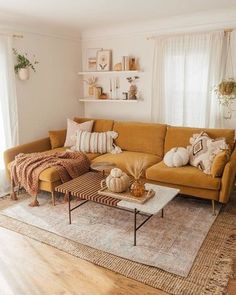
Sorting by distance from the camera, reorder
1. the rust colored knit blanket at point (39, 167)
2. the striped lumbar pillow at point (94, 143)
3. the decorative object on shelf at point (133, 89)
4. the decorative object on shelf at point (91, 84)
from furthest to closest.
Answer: the decorative object on shelf at point (91, 84)
the decorative object on shelf at point (133, 89)
the striped lumbar pillow at point (94, 143)
the rust colored knit blanket at point (39, 167)

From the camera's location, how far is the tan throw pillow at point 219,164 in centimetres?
300

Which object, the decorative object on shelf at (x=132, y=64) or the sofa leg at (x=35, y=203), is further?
the decorative object on shelf at (x=132, y=64)

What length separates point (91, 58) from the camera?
4914 millimetres

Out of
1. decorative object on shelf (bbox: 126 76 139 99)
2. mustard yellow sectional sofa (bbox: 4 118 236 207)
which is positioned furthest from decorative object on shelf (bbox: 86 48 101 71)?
mustard yellow sectional sofa (bbox: 4 118 236 207)

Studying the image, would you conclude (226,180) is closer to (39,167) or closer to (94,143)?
(94,143)

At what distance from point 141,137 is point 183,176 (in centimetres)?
112

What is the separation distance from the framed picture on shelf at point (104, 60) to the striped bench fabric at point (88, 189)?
2.21m

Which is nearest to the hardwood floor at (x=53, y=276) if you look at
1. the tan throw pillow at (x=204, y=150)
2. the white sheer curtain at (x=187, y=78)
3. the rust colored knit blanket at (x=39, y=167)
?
the rust colored knit blanket at (x=39, y=167)

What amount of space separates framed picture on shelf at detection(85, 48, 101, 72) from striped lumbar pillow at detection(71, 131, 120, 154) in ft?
4.51

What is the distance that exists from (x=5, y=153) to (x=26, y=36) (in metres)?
1.72

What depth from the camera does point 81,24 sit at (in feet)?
14.2

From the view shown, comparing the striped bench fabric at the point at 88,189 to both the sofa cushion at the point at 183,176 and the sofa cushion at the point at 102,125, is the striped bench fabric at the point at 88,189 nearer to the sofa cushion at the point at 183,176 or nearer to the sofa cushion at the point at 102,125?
the sofa cushion at the point at 183,176

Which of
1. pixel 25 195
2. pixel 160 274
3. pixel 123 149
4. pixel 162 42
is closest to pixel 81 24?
pixel 162 42

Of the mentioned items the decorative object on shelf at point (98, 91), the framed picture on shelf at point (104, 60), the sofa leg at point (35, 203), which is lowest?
the sofa leg at point (35, 203)
